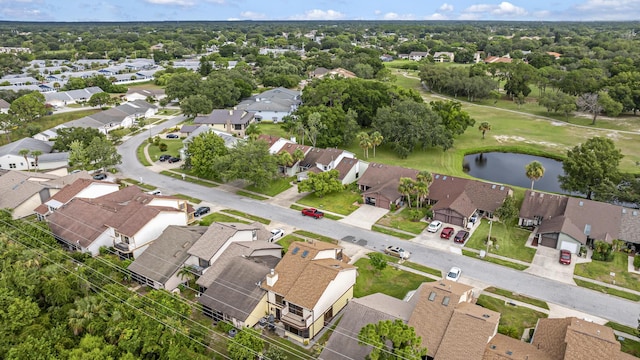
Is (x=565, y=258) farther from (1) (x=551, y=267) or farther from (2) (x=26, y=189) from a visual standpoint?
(2) (x=26, y=189)

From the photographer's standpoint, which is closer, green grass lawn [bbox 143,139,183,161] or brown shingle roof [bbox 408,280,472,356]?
brown shingle roof [bbox 408,280,472,356]

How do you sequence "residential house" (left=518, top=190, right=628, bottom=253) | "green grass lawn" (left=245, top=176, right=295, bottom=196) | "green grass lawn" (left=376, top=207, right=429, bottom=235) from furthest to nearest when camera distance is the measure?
"green grass lawn" (left=245, top=176, right=295, bottom=196) → "green grass lawn" (left=376, top=207, right=429, bottom=235) → "residential house" (left=518, top=190, right=628, bottom=253)

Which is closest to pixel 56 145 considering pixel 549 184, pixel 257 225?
pixel 257 225

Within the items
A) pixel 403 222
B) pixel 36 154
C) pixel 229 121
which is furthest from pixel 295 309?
pixel 229 121

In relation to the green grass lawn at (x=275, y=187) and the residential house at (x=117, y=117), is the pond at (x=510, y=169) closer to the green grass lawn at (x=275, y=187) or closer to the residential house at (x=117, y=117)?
the green grass lawn at (x=275, y=187)

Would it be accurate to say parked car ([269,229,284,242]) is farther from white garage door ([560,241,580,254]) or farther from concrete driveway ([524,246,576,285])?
white garage door ([560,241,580,254])

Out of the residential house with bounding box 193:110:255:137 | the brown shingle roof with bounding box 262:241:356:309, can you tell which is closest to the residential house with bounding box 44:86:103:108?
the residential house with bounding box 193:110:255:137

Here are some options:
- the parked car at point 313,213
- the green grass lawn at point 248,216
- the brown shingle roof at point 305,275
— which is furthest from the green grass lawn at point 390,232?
the brown shingle roof at point 305,275
